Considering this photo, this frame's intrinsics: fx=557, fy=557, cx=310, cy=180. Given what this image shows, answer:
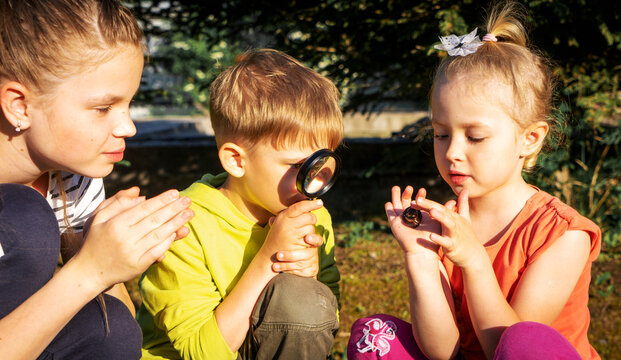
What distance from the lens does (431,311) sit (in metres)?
1.93

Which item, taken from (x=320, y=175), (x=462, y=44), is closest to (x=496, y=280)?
(x=320, y=175)

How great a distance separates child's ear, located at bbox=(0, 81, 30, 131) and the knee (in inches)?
39.2

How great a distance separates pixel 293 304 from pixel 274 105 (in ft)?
2.45

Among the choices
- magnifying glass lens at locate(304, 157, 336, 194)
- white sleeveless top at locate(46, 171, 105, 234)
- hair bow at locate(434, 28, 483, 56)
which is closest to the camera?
magnifying glass lens at locate(304, 157, 336, 194)

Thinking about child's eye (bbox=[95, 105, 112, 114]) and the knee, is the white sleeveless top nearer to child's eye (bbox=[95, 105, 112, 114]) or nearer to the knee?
child's eye (bbox=[95, 105, 112, 114])

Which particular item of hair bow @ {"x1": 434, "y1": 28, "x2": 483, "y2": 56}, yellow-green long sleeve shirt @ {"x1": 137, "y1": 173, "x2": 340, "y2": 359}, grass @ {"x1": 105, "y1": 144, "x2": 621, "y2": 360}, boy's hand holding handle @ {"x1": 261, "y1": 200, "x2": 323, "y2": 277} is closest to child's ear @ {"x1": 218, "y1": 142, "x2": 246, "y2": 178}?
yellow-green long sleeve shirt @ {"x1": 137, "y1": 173, "x2": 340, "y2": 359}

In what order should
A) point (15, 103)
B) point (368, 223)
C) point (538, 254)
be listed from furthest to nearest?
point (368, 223) → point (538, 254) → point (15, 103)

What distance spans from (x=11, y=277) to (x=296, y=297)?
Result: 0.90m

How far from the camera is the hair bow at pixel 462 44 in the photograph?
2.11 m

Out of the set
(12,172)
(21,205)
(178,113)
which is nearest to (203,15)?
(12,172)

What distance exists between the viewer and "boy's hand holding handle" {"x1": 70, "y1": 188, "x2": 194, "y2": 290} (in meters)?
1.63

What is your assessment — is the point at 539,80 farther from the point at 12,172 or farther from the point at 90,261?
the point at 12,172

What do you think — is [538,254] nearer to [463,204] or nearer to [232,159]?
[463,204]

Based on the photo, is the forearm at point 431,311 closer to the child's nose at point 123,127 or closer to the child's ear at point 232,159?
the child's ear at point 232,159
